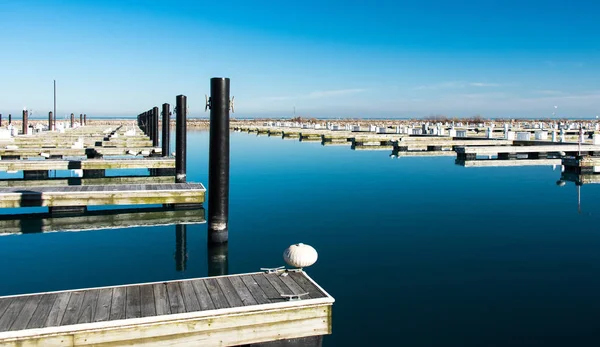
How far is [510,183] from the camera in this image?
18719 mm

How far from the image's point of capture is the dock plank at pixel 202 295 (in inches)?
212

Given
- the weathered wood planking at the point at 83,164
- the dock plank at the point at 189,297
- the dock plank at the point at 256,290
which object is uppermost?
the weathered wood planking at the point at 83,164

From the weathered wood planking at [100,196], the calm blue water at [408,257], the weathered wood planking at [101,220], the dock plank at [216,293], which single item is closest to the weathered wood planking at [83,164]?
the calm blue water at [408,257]

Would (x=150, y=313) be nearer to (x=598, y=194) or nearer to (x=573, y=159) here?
(x=598, y=194)

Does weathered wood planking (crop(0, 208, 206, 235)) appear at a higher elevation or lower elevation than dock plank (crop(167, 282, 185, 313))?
lower

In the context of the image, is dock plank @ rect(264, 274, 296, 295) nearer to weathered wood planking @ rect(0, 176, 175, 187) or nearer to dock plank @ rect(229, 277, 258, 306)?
A: dock plank @ rect(229, 277, 258, 306)

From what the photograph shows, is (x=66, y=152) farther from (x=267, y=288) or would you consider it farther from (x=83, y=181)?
(x=267, y=288)

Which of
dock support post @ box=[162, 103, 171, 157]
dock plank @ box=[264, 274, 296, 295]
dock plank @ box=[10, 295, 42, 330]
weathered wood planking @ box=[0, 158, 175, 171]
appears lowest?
dock plank @ box=[10, 295, 42, 330]

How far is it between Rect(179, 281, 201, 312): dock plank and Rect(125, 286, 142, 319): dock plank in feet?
1.48

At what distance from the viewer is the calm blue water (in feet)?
20.7

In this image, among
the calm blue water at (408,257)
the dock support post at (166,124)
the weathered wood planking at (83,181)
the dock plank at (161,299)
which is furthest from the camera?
the dock support post at (166,124)

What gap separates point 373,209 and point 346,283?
5919 millimetres

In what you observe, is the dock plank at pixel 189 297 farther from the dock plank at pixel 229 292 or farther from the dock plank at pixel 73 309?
the dock plank at pixel 73 309

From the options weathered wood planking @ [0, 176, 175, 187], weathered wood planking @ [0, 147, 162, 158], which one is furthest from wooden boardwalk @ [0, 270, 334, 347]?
weathered wood planking @ [0, 147, 162, 158]
